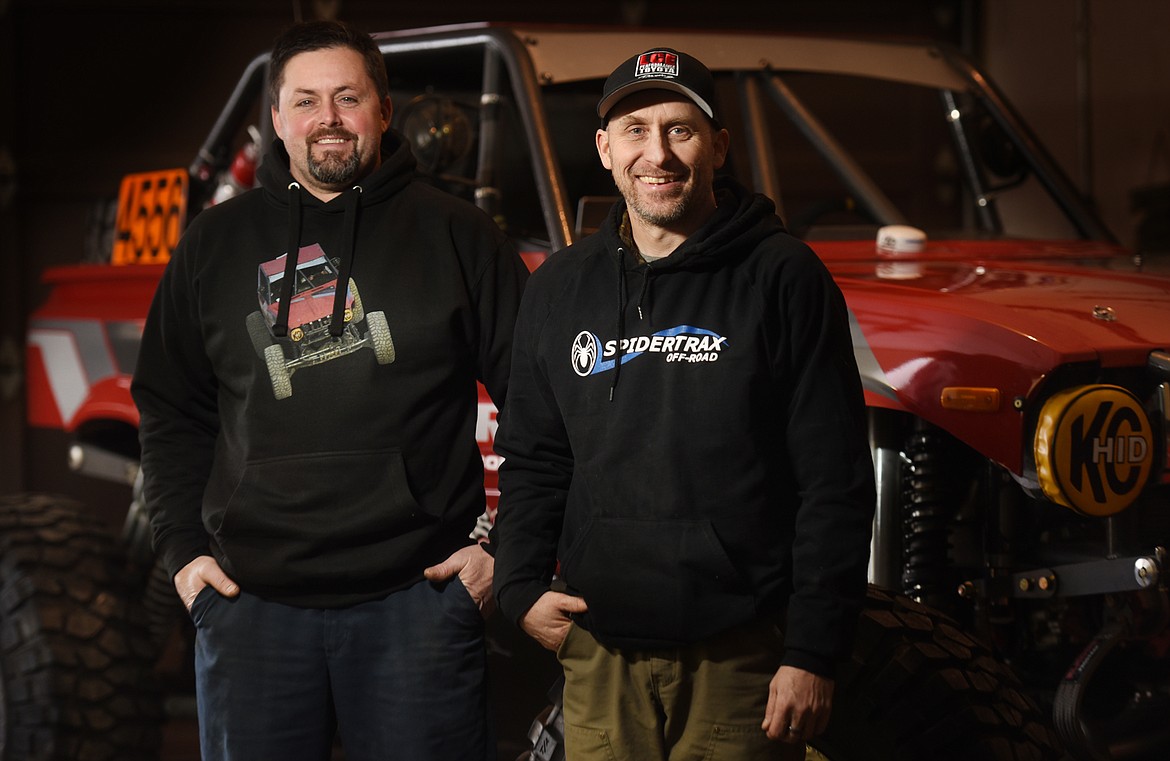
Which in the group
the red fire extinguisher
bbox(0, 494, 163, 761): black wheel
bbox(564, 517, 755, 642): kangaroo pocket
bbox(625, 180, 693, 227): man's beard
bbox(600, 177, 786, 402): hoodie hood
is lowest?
bbox(0, 494, 163, 761): black wheel

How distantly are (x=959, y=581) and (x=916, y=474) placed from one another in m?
0.24

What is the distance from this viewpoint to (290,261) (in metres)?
2.50

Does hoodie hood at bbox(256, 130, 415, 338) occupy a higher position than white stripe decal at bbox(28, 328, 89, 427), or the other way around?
hoodie hood at bbox(256, 130, 415, 338)

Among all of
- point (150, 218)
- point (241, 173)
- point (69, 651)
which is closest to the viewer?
point (69, 651)

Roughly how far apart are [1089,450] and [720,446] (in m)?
0.96

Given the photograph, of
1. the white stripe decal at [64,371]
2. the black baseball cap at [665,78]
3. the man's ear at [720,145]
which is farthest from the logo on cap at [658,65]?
the white stripe decal at [64,371]

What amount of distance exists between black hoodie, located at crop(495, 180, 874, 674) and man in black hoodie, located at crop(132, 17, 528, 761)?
33 centimetres

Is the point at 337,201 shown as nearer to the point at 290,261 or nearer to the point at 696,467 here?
the point at 290,261

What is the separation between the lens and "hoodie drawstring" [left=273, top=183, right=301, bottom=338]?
2.46 metres

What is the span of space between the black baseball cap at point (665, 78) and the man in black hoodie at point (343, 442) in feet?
1.53

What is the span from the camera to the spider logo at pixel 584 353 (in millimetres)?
2209

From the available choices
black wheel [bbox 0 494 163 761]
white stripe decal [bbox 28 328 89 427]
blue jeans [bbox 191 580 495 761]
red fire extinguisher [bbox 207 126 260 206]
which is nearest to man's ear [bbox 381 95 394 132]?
blue jeans [bbox 191 580 495 761]

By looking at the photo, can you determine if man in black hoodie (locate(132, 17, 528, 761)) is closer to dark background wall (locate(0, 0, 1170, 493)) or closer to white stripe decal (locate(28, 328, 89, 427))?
white stripe decal (locate(28, 328, 89, 427))

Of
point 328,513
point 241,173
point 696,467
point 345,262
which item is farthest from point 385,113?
point 241,173
